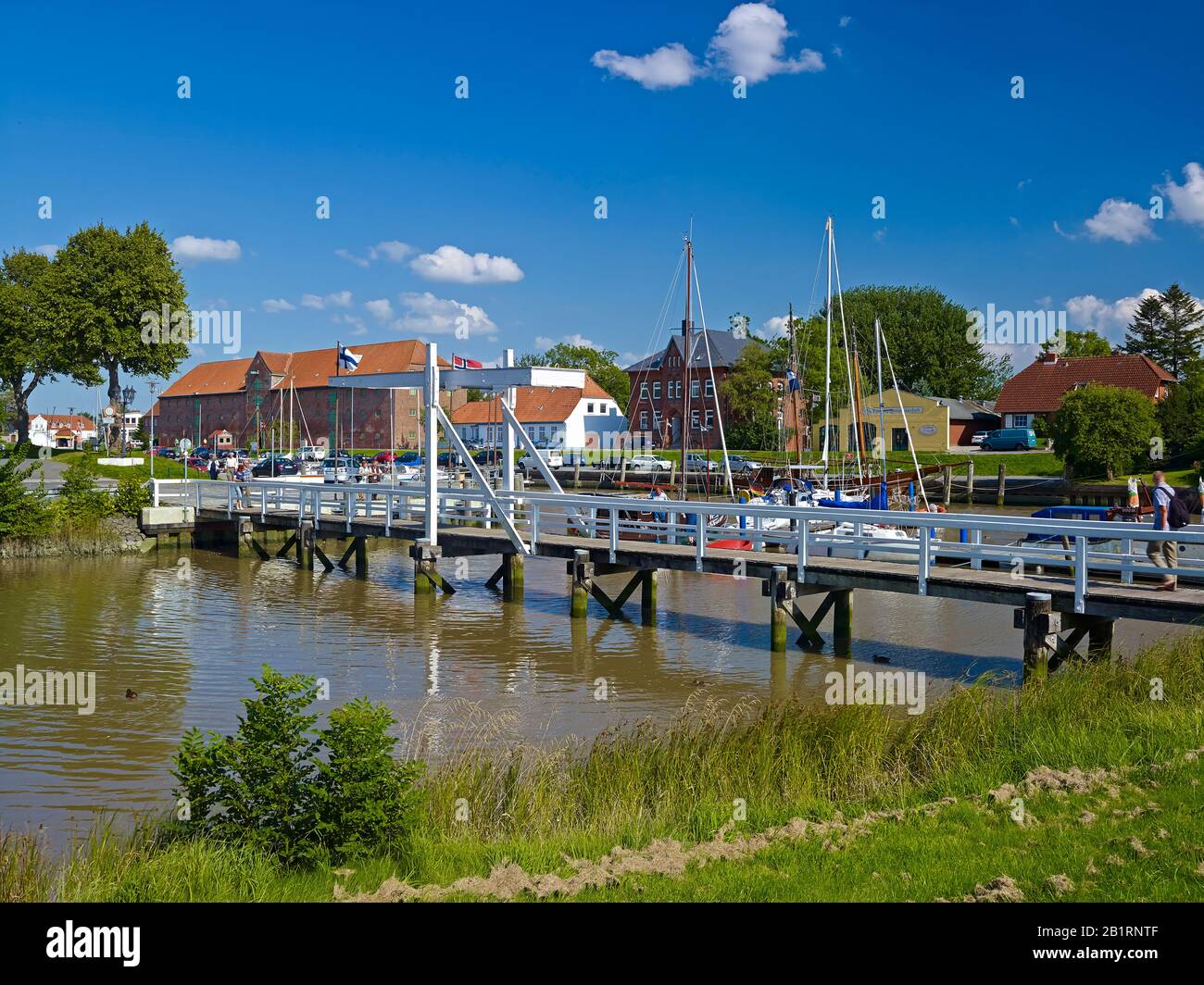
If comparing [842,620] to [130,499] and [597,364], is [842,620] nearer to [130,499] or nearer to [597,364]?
[130,499]

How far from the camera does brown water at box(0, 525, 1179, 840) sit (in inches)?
477

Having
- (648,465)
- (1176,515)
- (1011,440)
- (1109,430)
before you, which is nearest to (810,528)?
(1176,515)

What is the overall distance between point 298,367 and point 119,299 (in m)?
51.2

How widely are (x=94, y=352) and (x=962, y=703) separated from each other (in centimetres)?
6009

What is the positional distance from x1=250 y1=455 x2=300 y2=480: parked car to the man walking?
53121 mm

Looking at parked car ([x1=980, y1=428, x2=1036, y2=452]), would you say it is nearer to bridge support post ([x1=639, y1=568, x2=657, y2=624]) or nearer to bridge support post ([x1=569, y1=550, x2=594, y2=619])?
bridge support post ([x1=639, y1=568, x2=657, y2=624])

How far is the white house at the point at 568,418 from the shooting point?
293 feet

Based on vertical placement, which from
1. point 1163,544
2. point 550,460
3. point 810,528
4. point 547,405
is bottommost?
point 810,528

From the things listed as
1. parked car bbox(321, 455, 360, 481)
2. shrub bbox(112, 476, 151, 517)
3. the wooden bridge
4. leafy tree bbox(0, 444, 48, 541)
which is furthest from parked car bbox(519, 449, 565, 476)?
leafy tree bbox(0, 444, 48, 541)

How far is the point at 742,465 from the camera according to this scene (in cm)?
6122

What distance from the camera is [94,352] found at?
6003 centimetres

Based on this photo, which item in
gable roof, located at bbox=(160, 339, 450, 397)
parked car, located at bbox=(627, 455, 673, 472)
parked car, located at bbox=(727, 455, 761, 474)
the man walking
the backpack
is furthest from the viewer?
gable roof, located at bbox=(160, 339, 450, 397)

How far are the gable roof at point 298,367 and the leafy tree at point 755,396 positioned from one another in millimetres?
27994

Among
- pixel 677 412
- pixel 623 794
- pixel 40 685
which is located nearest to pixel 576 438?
pixel 677 412
